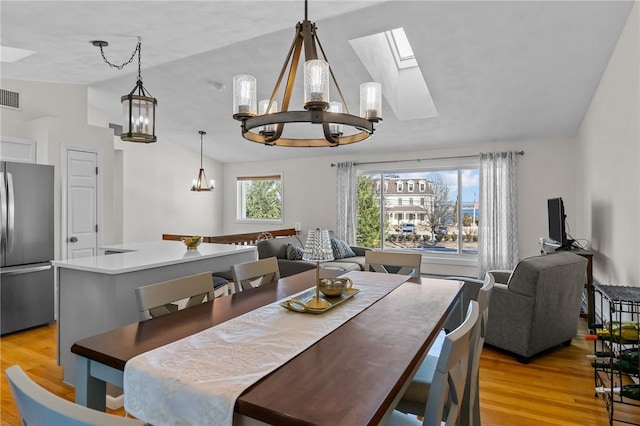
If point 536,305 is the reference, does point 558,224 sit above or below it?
above

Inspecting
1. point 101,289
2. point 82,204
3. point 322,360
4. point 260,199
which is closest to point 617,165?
point 322,360

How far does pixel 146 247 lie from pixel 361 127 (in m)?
2.67

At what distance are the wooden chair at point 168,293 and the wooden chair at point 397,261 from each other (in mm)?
1439

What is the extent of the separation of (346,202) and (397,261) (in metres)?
3.87

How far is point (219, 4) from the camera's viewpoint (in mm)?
2805

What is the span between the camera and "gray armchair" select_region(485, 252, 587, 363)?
10.0 ft

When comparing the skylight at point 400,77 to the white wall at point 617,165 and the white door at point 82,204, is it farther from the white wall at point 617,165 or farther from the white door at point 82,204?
the white door at point 82,204

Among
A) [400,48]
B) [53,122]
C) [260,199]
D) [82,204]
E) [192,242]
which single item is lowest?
[192,242]

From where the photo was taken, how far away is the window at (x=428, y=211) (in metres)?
6.00

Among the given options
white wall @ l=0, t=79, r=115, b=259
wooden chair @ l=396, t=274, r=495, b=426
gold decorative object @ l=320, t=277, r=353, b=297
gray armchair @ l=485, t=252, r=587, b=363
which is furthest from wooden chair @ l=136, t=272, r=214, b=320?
white wall @ l=0, t=79, r=115, b=259

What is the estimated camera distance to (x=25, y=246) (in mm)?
3900

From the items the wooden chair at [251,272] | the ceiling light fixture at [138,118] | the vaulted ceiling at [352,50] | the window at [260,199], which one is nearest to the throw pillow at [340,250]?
the vaulted ceiling at [352,50]

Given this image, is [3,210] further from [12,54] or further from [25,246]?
[12,54]

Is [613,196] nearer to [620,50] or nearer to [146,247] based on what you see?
[620,50]
